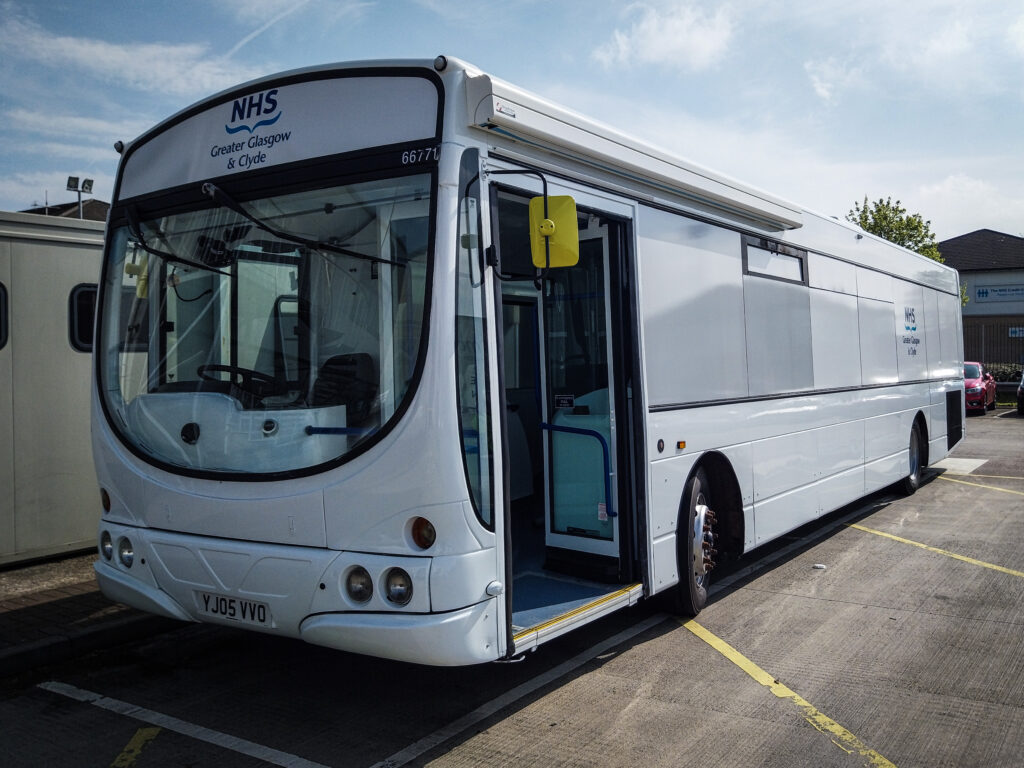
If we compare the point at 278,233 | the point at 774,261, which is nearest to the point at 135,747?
the point at 278,233

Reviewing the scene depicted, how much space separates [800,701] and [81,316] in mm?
6734

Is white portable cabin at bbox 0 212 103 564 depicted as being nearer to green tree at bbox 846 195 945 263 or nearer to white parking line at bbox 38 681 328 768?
white parking line at bbox 38 681 328 768

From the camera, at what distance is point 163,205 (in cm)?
504

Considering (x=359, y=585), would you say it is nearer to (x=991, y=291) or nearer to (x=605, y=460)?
(x=605, y=460)

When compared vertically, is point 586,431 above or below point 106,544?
above

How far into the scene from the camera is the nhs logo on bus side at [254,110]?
4.71 metres

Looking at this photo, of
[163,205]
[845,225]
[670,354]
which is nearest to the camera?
[163,205]

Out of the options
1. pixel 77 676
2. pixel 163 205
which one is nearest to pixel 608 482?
pixel 163 205

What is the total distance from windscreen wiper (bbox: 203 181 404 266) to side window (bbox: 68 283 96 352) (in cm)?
395

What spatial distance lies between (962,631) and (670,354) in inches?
107

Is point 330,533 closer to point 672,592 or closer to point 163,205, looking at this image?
point 163,205

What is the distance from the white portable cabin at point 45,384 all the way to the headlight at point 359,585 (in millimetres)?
4773

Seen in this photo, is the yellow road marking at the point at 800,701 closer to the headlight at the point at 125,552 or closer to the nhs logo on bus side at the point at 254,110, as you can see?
the headlight at the point at 125,552

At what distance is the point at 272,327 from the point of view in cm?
459
